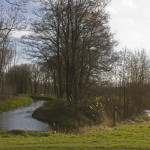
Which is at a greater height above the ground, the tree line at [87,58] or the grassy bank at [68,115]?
the tree line at [87,58]

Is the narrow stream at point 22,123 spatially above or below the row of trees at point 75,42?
below

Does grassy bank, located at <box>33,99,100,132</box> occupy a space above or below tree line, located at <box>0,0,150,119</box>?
below

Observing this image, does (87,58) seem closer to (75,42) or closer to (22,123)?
(75,42)

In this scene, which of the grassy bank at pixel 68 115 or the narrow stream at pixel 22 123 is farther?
the grassy bank at pixel 68 115

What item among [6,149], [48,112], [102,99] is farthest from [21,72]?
[6,149]

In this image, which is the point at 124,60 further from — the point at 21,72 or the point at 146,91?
the point at 21,72

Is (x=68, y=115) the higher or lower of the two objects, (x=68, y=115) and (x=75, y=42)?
the lower

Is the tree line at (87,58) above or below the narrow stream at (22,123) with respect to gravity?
above

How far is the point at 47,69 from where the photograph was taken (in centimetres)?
2583

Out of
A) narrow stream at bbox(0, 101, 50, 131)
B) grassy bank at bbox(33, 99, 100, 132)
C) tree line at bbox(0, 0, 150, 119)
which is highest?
tree line at bbox(0, 0, 150, 119)

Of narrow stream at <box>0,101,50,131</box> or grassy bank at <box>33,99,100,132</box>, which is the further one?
grassy bank at <box>33,99,100,132</box>

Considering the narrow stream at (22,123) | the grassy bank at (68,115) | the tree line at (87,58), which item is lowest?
the narrow stream at (22,123)

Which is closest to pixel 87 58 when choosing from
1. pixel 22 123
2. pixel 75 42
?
pixel 75 42

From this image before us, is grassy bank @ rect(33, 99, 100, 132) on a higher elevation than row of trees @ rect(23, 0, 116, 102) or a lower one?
lower
